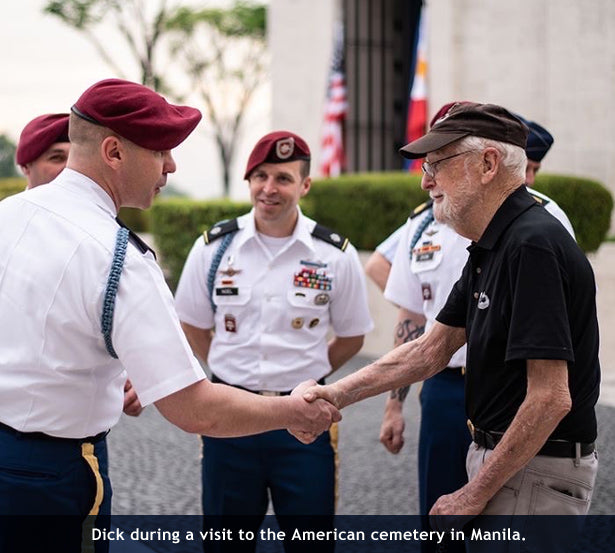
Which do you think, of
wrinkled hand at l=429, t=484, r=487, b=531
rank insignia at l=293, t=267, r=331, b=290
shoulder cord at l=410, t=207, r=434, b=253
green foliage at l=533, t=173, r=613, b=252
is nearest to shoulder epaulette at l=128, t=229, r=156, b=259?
wrinkled hand at l=429, t=484, r=487, b=531

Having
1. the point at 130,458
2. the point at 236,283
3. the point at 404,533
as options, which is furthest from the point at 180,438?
the point at 236,283

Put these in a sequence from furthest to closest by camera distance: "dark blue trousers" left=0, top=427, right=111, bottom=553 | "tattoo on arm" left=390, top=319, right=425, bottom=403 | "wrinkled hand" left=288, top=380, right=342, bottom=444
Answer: "tattoo on arm" left=390, top=319, right=425, bottom=403 < "wrinkled hand" left=288, top=380, right=342, bottom=444 < "dark blue trousers" left=0, top=427, right=111, bottom=553

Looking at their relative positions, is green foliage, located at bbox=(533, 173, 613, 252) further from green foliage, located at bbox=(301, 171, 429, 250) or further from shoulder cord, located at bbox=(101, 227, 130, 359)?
shoulder cord, located at bbox=(101, 227, 130, 359)

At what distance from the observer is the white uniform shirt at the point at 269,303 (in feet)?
12.4

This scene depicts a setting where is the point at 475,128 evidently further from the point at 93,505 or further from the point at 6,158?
the point at 6,158

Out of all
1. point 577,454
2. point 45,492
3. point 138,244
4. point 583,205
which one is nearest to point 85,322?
point 138,244

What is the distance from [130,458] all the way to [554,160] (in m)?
8.20

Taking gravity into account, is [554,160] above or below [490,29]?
below

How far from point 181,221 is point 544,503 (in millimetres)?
10720

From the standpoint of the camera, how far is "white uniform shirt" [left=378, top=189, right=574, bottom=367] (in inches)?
145

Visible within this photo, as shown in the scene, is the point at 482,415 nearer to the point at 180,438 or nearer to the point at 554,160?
the point at 180,438

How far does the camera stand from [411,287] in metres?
3.97

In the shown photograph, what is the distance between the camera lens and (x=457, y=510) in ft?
7.90

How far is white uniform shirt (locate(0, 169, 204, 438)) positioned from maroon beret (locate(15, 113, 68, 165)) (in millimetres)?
1400
